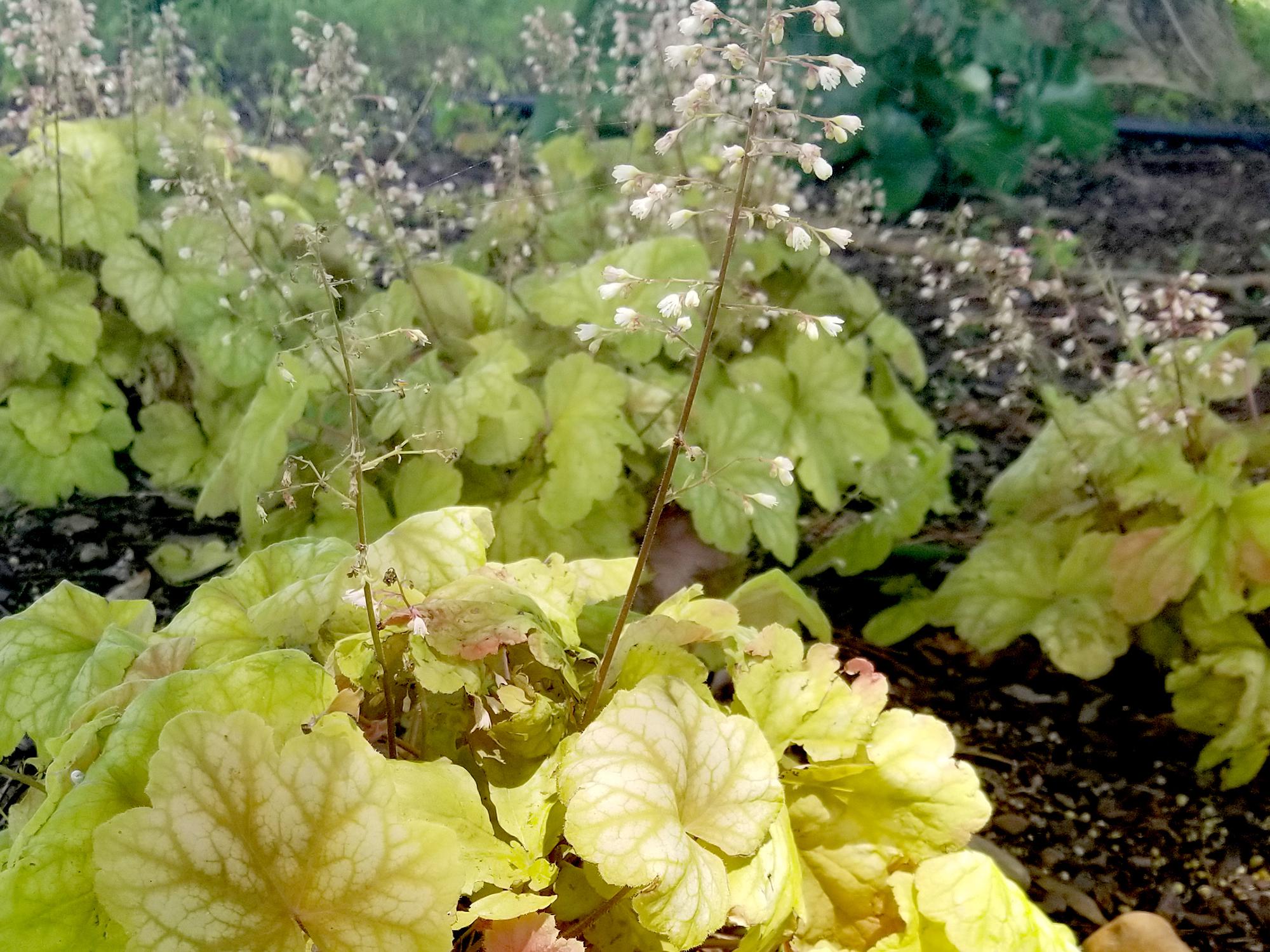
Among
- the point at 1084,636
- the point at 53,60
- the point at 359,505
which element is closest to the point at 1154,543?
the point at 1084,636

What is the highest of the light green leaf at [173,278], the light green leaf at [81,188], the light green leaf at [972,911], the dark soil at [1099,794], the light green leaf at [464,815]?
the light green leaf at [81,188]

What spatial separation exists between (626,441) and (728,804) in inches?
29.6

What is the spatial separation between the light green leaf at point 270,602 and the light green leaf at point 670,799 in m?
0.28

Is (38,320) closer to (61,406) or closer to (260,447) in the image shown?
(61,406)

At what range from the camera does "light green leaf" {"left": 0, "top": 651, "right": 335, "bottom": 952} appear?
0.72 m

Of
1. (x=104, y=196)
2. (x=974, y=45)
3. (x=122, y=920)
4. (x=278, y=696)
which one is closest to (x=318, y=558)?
(x=278, y=696)

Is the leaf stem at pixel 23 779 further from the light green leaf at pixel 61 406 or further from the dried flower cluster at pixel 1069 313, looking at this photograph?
the dried flower cluster at pixel 1069 313

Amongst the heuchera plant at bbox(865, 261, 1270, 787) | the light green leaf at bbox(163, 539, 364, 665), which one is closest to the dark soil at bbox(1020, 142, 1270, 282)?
the heuchera plant at bbox(865, 261, 1270, 787)

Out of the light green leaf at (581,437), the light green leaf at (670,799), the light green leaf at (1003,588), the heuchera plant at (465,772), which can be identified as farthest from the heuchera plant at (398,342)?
the light green leaf at (670,799)

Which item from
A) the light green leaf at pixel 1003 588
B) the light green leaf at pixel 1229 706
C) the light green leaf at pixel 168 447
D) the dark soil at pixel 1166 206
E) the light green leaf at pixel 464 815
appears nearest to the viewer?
the light green leaf at pixel 464 815

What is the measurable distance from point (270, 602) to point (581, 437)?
623mm

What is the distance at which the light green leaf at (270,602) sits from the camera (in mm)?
944

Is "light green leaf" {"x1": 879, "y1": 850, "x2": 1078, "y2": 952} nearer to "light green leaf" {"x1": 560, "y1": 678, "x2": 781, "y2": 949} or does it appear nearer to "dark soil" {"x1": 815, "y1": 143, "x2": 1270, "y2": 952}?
"light green leaf" {"x1": 560, "y1": 678, "x2": 781, "y2": 949}

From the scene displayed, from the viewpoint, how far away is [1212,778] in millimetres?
1574
